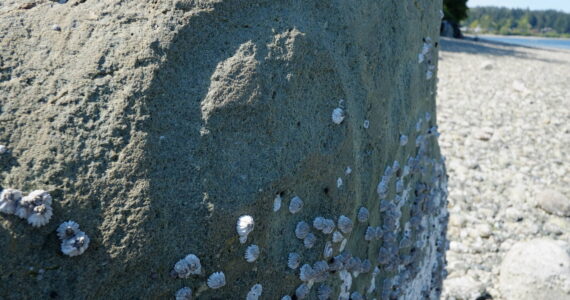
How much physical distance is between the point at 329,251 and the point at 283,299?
0.28 meters

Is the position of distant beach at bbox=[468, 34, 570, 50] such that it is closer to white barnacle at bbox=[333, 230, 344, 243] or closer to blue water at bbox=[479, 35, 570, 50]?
blue water at bbox=[479, 35, 570, 50]

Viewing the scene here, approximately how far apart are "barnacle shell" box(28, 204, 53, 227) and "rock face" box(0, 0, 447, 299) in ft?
0.09

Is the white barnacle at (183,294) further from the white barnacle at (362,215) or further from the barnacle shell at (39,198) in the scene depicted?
the white barnacle at (362,215)

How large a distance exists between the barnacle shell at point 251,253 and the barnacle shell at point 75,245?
1.86ft

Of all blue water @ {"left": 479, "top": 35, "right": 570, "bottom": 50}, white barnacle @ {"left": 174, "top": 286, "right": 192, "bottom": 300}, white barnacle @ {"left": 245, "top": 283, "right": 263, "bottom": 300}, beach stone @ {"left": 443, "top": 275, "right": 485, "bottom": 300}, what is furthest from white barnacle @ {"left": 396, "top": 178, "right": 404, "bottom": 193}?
blue water @ {"left": 479, "top": 35, "right": 570, "bottom": 50}

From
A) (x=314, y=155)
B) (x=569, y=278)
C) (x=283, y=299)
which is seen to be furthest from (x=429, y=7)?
(x=569, y=278)

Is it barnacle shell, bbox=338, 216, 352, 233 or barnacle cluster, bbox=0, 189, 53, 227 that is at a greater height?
barnacle cluster, bbox=0, 189, 53, 227

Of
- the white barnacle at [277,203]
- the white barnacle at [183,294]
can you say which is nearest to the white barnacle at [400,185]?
the white barnacle at [277,203]

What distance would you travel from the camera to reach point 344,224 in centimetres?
213

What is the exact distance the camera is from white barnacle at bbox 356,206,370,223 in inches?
90.0

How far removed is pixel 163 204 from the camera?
1.70 meters

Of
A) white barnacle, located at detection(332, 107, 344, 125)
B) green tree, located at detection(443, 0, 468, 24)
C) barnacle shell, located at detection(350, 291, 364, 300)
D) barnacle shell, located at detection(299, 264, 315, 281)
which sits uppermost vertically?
green tree, located at detection(443, 0, 468, 24)

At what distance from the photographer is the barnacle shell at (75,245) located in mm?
1562

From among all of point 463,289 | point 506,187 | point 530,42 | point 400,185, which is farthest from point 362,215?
point 530,42
